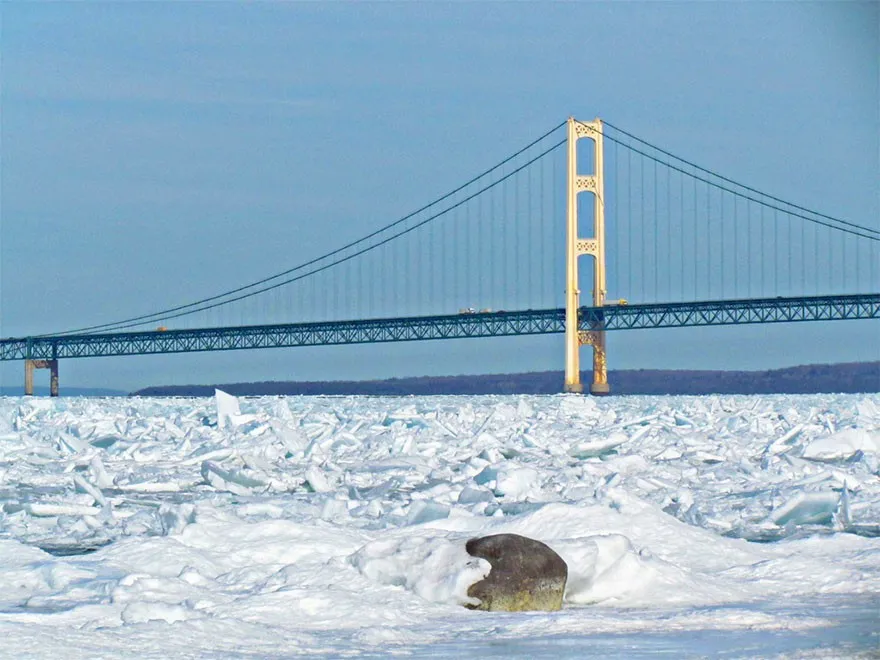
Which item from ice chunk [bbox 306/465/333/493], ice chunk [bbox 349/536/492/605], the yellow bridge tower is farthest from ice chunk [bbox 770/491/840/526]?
the yellow bridge tower

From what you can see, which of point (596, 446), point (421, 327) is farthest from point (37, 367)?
point (596, 446)

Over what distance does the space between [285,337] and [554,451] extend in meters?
31.2

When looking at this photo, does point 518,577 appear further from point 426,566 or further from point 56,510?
point 56,510

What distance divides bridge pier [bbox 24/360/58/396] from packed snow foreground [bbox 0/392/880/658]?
35.0 m

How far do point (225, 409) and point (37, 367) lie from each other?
34.9 meters

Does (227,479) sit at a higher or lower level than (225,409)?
lower

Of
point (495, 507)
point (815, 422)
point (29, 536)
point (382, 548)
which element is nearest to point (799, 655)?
point (382, 548)

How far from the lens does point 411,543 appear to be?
4.75 m

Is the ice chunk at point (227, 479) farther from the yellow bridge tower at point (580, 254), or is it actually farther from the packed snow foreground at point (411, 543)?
the yellow bridge tower at point (580, 254)

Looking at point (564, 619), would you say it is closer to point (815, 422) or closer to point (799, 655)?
point (799, 655)

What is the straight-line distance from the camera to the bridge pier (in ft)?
145

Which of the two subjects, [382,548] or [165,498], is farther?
[165,498]

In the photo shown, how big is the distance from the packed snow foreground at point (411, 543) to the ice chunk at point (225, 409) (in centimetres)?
133

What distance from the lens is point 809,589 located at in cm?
473
